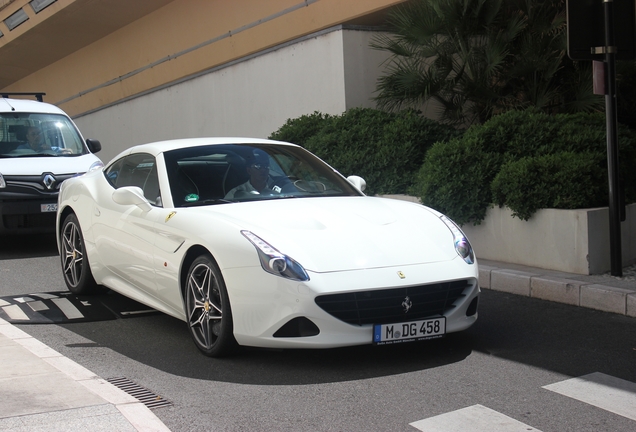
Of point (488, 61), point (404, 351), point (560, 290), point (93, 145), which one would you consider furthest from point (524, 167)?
point (93, 145)

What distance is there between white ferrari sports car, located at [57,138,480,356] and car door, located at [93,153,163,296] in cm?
1

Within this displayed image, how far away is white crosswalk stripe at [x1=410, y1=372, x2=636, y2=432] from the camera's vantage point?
3963 millimetres

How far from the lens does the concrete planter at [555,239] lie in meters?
7.48

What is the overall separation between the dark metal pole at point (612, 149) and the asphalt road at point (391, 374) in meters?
0.86

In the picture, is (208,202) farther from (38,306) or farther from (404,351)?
(38,306)

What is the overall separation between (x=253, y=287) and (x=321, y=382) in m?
0.69

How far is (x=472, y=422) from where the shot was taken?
4031mm

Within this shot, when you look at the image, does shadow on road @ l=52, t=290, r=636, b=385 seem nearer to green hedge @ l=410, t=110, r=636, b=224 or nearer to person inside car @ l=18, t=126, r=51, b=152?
green hedge @ l=410, t=110, r=636, b=224

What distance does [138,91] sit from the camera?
21.4 m

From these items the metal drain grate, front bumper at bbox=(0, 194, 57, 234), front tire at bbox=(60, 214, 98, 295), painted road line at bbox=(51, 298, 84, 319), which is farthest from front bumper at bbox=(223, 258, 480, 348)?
front bumper at bbox=(0, 194, 57, 234)

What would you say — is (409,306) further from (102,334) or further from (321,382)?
(102,334)

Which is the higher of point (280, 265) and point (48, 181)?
point (48, 181)

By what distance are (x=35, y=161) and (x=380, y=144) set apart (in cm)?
460

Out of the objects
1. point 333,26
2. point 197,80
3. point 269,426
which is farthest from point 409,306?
point 197,80
